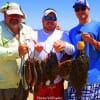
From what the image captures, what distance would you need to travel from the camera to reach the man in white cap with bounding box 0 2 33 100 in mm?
9453

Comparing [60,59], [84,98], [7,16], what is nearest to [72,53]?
[60,59]

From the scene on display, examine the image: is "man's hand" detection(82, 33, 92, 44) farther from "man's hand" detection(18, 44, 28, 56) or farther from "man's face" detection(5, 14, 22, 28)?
"man's face" detection(5, 14, 22, 28)

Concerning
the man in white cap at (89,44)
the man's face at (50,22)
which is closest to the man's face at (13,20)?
the man's face at (50,22)

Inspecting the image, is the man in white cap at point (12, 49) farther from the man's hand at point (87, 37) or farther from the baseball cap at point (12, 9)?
the man's hand at point (87, 37)

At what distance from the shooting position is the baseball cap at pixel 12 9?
31.6 ft

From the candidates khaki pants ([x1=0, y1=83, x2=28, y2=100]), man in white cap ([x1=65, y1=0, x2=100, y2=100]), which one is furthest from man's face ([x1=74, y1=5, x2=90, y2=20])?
khaki pants ([x1=0, y1=83, x2=28, y2=100])

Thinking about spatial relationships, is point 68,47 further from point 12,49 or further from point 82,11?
point 12,49

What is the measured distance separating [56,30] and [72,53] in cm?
69

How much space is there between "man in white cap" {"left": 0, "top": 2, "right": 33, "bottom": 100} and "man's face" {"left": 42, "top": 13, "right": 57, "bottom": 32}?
35 cm

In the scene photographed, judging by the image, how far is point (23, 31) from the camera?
9.66 m

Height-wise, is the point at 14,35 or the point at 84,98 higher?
the point at 14,35

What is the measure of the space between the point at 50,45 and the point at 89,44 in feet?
2.75

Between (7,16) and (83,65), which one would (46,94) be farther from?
(7,16)

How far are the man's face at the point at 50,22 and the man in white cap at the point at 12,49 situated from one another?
1.14 feet
